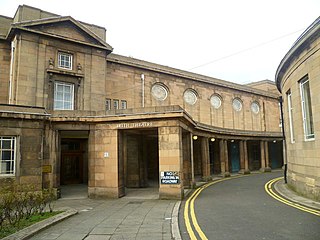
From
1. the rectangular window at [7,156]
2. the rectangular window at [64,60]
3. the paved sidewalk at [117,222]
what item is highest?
the rectangular window at [64,60]

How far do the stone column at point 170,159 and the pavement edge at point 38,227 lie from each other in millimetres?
4750

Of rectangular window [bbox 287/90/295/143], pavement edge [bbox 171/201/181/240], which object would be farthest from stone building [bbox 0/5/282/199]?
rectangular window [bbox 287/90/295/143]

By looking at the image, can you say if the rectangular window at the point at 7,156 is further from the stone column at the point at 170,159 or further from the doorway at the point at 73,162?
the doorway at the point at 73,162

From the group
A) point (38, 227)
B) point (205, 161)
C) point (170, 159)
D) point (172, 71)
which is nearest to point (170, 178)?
point (170, 159)

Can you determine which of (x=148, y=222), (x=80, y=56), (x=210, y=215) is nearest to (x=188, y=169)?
(x=210, y=215)

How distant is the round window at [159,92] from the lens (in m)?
25.9

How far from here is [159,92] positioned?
26.2 metres

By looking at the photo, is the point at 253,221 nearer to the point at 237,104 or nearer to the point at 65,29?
the point at 65,29

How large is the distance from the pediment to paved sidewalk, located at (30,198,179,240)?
12069 mm

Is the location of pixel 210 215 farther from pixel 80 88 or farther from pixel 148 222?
pixel 80 88

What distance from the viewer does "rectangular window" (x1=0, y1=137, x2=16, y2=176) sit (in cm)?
1312

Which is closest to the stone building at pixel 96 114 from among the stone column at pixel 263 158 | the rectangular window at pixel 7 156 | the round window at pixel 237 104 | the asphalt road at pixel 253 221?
the rectangular window at pixel 7 156

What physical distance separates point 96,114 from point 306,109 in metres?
10.5

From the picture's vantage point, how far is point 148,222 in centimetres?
856
